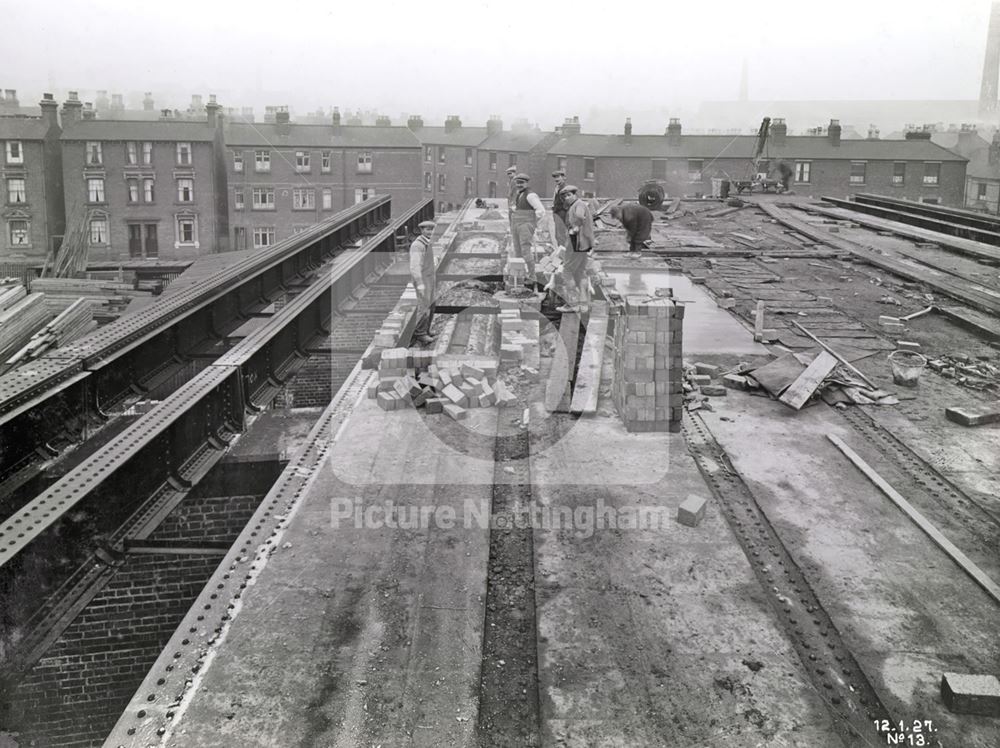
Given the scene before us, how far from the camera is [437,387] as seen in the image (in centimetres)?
824

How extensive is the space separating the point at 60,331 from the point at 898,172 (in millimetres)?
50602

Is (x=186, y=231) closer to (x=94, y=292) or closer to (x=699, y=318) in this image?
(x=94, y=292)

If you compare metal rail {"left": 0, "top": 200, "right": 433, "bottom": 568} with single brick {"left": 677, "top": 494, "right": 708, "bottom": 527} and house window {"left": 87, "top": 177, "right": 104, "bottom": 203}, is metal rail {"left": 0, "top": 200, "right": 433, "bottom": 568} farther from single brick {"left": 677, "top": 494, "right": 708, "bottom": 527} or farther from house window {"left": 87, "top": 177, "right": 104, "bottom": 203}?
house window {"left": 87, "top": 177, "right": 104, "bottom": 203}

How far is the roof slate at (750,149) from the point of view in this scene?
163 ft

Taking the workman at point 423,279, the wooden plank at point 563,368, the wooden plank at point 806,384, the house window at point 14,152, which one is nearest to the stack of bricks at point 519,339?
the wooden plank at point 563,368

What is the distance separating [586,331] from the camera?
10.4m

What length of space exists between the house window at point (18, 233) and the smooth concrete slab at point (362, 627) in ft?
152

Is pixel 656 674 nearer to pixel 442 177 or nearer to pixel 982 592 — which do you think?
pixel 982 592

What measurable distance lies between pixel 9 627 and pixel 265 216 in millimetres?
47260

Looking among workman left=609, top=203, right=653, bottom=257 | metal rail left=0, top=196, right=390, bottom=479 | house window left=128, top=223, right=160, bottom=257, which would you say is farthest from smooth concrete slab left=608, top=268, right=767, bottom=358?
house window left=128, top=223, right=160, bottom=257

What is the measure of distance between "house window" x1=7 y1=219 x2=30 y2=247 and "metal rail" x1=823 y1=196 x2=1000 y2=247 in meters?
42.1

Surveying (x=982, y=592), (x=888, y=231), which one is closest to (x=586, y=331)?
(x=982, y=592)

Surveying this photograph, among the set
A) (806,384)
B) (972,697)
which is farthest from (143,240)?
(972,697)

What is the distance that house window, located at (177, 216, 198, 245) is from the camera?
1800 inches
